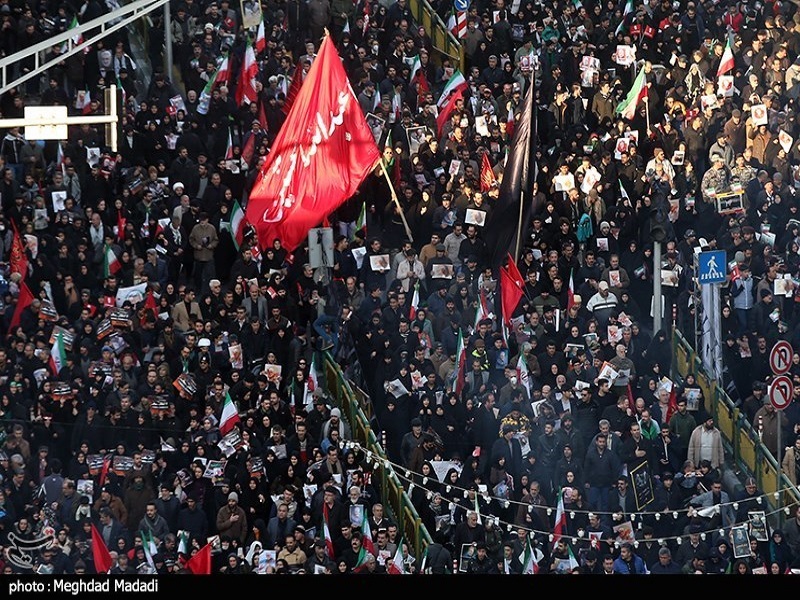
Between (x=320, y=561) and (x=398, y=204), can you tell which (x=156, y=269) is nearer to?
(x=398, y=204)

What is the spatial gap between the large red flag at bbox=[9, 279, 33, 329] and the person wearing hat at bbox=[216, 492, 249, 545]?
151 inches

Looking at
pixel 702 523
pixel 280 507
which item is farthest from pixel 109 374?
pixel 702 523

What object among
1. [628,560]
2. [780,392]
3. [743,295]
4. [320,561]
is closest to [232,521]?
[320,561]

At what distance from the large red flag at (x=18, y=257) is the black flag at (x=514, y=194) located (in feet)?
19.5

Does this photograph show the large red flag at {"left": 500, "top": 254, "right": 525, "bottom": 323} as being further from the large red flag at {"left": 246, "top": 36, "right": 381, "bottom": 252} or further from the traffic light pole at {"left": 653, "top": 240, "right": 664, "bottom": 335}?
the large red flag at {"left": 246, "top": 36, "right": 381, "bottom": 252}

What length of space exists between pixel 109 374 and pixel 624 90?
393 inches

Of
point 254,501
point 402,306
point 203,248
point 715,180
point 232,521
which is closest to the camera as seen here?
point 232,521

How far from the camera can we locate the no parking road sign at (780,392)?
26484 millimetres

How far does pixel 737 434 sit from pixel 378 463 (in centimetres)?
439

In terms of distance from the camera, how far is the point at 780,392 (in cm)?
2648

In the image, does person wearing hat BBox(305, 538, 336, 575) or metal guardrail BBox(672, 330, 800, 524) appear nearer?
person wearing hat BBox(305, 538, 336, 575)

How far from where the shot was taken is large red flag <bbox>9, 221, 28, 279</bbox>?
28.1 meters

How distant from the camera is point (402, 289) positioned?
2888 centimetres

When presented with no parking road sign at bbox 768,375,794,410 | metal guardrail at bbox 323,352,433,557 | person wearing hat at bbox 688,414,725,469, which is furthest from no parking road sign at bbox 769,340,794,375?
metal guardrail at bbox 323,352,433,557
